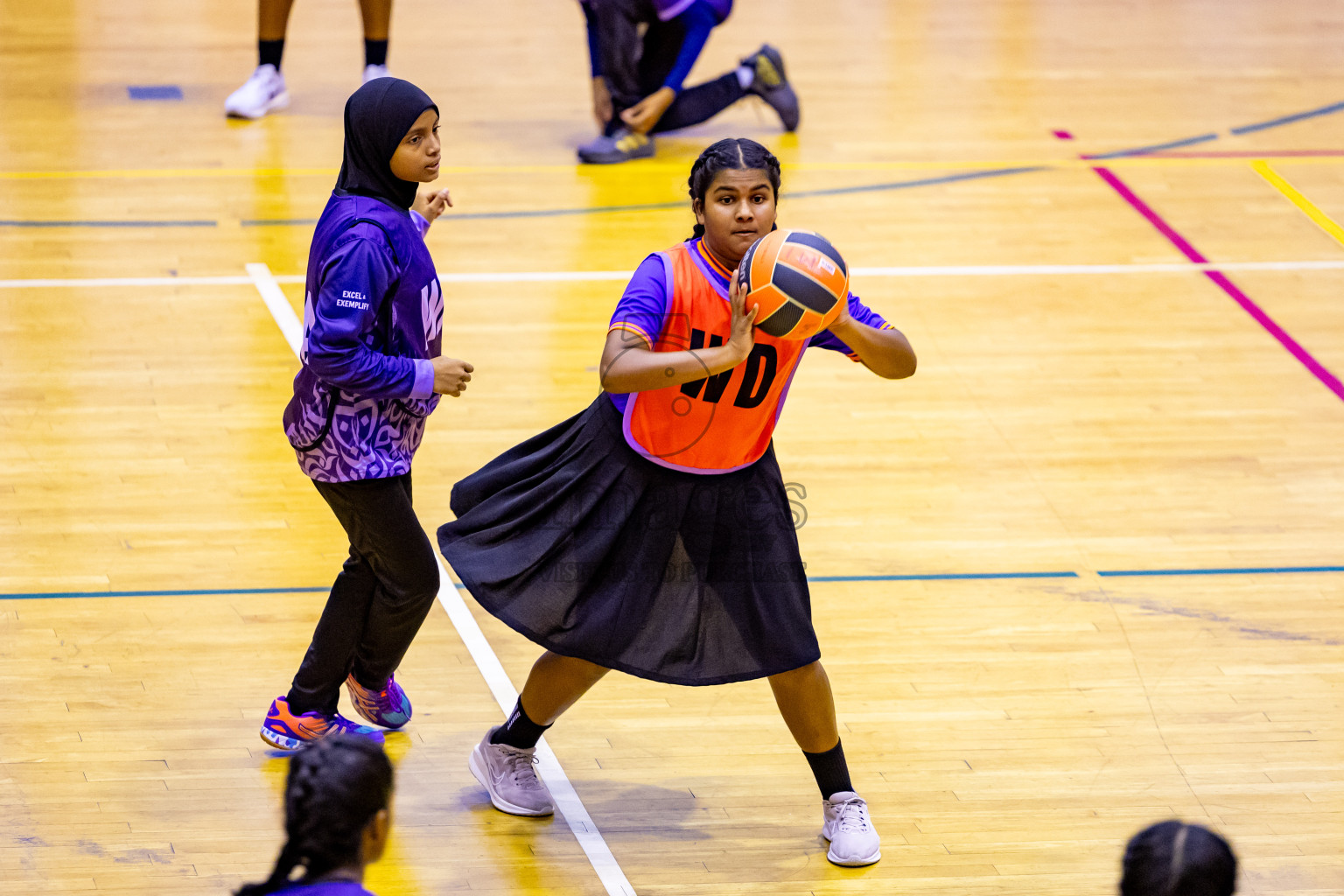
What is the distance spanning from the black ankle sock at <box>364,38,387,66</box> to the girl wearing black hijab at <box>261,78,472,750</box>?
16.2 ft

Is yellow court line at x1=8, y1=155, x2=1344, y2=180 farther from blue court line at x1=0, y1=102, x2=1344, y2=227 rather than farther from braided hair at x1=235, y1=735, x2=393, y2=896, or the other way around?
braided hair at x1=235, y1=735, x2=393, y2=896

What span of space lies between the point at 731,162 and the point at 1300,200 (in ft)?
17.6

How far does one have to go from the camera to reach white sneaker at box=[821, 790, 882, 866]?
11.8 feet

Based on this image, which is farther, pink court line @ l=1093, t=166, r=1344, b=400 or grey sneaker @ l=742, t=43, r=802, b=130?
grey sneaker @ l=742, t=43, r=802, b=130

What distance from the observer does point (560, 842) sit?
144 inches

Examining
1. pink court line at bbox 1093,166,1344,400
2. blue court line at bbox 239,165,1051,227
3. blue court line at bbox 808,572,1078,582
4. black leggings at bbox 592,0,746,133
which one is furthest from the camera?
black leggings at bbox 592,0,746,133

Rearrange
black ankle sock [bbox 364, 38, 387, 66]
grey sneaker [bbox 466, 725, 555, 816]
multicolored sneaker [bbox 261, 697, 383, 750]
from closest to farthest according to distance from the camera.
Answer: grey sneaker [bbox 466, 725, 555, 816] → multicolored sneaker [bbox 261, 697, 383, 750] → black ankle sock [bbox 364, 38, 387, 66]

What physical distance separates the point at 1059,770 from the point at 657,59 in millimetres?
5262

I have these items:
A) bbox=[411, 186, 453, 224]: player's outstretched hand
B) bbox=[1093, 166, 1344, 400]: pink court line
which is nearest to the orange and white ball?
bbox=[411, 186, 453, 224]: player's outstretched hand

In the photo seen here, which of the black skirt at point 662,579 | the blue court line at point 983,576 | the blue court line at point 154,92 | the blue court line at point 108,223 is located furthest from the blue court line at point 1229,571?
the blue court line at point 154,92

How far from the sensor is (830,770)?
3.63 meters

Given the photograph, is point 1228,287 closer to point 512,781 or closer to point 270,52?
point 512,781

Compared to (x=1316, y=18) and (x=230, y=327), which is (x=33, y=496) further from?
(x=1316, y=18)

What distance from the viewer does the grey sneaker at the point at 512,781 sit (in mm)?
3711
